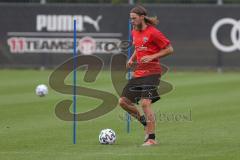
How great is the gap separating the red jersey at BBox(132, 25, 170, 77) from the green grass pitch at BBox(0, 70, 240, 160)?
1258 millimetres

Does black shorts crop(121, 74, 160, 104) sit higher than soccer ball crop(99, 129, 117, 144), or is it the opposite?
black shorts crop(121, 74, 160, 104)

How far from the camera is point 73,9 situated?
33875 mm

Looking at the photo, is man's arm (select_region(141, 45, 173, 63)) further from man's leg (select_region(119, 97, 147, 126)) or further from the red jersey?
man's leg (select_region(119, 97, 147, 126))

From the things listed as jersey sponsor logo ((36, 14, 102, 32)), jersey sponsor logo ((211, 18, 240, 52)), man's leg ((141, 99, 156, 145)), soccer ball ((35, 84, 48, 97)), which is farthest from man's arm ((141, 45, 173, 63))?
jersey sponsor logo ((36, 14, 102, 32))

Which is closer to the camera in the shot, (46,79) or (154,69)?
(154,69)

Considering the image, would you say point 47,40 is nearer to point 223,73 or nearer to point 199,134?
point 223,73

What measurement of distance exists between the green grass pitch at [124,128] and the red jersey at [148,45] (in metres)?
1.26

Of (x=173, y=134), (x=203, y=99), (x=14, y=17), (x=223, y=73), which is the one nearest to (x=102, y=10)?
(x=14, y=17)

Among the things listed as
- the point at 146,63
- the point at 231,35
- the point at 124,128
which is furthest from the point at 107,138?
the point at 231,35

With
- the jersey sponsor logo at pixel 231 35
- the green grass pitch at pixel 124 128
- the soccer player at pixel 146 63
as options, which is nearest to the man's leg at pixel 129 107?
the soccer player at pixel 146 63

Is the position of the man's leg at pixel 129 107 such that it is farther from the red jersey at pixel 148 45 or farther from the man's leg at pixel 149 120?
the red jersey at pixel 148 45

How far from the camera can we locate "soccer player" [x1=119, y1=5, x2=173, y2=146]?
11922mm

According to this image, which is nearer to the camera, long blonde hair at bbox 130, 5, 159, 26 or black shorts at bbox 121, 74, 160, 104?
long blonde hair at bbox 130, 5, 159, 26

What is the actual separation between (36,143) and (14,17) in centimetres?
2247
